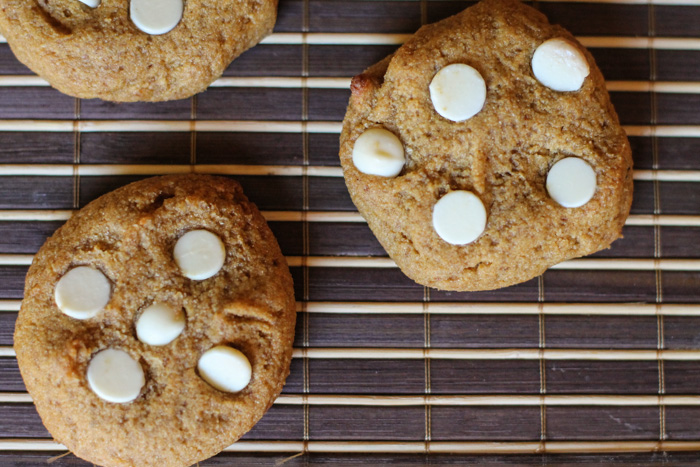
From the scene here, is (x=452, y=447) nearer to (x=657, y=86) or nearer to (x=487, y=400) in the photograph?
(x=487, y=400)

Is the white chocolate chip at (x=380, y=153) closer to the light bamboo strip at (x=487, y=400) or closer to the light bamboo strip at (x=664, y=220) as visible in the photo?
the light bamboo strip at (x=487, y=400)

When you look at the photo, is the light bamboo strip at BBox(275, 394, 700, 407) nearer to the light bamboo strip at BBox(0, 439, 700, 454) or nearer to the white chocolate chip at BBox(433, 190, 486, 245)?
the light bamboo strip at BBox(0, 439, 700, 454)

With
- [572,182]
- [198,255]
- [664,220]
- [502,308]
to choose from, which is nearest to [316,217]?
[198,255]

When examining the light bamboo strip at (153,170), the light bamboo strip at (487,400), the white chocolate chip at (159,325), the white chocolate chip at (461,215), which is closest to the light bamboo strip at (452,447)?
the light bamboo strip at (487,400)

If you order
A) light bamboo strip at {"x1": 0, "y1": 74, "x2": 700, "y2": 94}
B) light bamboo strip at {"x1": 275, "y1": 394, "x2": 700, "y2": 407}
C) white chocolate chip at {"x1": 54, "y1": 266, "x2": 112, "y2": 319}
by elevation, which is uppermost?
light bamboo strip at {"x1": 0, "y1": 74, "x2": 700, "y2": 94}

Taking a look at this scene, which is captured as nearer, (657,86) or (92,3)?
(92,3)

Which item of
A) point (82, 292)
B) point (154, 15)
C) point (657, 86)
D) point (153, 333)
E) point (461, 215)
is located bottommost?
point (153, 333)

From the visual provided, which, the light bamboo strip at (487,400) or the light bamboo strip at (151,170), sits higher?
the light bamboo strip at (151,170)

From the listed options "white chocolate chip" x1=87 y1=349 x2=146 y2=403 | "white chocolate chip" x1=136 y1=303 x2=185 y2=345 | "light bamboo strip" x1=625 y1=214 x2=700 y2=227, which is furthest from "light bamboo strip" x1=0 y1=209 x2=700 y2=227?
"white chocolate chip" x1=87 y1=349 x2=146 y2=403
